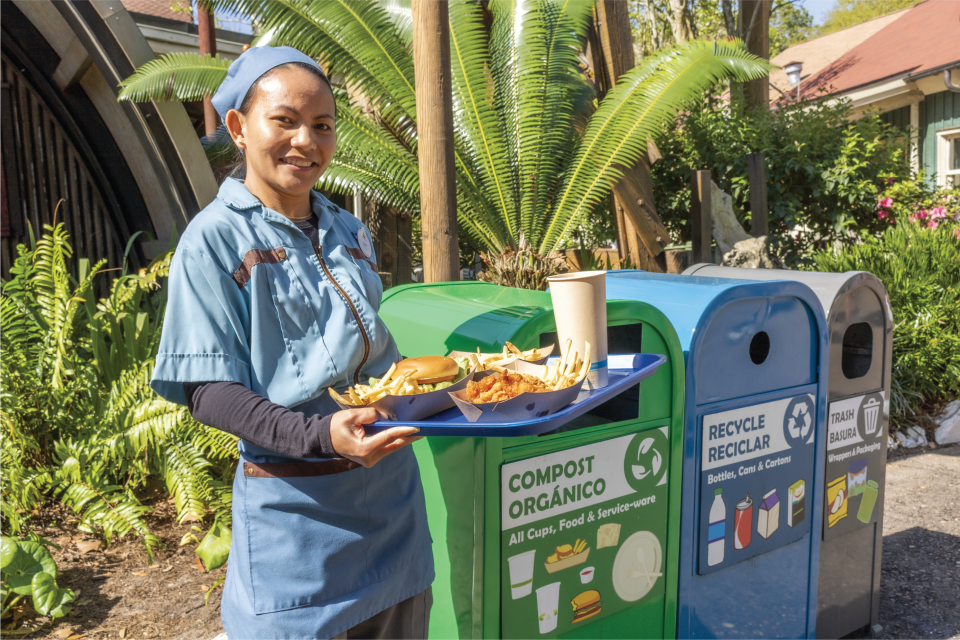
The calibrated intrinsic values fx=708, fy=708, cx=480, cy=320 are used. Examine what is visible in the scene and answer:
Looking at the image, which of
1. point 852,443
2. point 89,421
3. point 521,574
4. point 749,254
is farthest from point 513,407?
point 749,254

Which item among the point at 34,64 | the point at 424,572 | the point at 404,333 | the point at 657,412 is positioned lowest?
the point at 424,572

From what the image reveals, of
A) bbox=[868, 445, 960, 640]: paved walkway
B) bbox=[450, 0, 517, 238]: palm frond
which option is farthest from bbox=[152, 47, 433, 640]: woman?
bbox=[450, 0, 517, 238]: palm frond

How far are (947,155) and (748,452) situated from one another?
37.2 ft

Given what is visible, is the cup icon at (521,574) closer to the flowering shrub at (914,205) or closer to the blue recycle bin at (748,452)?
the blue recycle bin at (748,452)

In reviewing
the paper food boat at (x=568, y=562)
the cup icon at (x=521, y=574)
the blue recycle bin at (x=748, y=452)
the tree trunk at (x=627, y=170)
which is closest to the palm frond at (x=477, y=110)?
the tree trunk at (x=627, y=170)

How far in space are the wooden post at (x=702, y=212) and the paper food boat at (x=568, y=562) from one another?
5028mm

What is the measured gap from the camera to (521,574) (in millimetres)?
1893

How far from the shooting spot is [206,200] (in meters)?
6.14

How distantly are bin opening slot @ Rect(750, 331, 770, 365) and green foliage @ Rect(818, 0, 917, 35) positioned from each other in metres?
44.1

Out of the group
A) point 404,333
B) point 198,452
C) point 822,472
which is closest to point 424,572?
point 404,333

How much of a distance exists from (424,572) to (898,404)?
519 cm

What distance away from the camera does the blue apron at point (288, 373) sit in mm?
1268

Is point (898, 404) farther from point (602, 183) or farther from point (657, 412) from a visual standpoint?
point (657, 412)

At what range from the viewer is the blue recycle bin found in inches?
89.8
